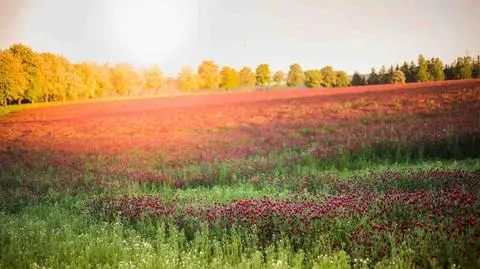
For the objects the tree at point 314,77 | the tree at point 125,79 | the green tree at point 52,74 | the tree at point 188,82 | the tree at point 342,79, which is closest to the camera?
the green tree at point 52,74

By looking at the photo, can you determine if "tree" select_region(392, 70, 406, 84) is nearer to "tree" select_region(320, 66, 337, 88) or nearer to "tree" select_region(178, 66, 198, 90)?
"tree" select_region(320, 66, 337, 88)

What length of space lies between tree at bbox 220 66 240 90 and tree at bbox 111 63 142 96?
56.1 feet

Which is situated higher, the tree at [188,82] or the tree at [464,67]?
the tree at [188,82]

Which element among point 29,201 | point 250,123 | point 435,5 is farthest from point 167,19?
point 435,5

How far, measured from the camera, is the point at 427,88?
779 inches

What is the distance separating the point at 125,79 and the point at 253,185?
175ft

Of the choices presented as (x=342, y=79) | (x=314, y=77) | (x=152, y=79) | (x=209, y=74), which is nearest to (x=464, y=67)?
(x=342, y=79)

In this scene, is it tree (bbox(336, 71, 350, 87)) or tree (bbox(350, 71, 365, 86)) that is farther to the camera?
tree (bbox(336, 71, 350, 87))

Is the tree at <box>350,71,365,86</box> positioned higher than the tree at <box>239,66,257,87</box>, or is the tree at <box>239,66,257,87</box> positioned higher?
the tree at <box>239,66,257,87</box>

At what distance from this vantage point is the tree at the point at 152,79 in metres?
60.6

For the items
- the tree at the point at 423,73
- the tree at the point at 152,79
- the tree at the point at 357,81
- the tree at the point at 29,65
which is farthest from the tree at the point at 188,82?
the tree at the point at 29,65

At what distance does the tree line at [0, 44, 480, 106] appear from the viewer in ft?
47.8

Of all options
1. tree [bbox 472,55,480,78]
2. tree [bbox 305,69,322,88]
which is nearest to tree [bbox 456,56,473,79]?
tree [bbox 472,55,480,78]

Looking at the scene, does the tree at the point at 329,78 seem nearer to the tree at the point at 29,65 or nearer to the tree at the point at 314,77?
the tree at the point at 314,77
